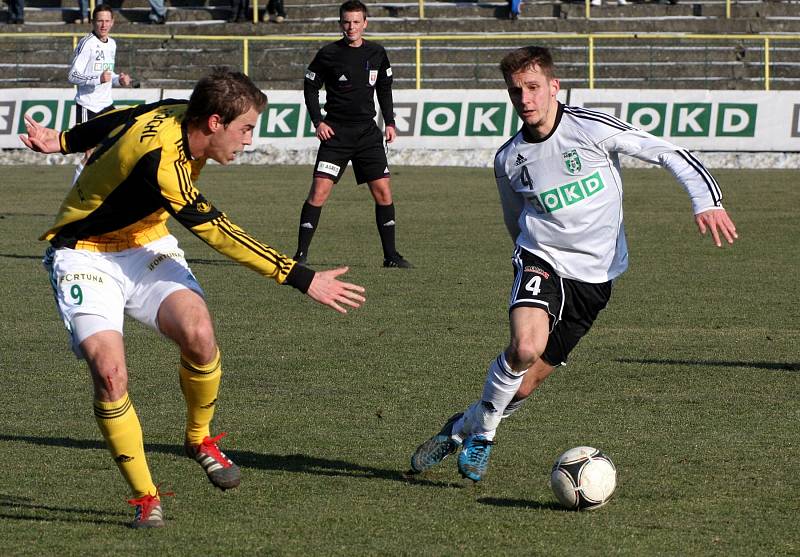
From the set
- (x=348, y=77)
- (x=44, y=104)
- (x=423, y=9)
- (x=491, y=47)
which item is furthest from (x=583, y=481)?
(x=423, y=9)

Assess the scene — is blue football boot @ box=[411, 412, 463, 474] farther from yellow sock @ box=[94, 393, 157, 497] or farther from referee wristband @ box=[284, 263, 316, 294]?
yellow sock @ box=[94, 393, 157, 497]

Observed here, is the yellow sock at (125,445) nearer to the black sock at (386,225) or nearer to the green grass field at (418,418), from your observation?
the green grass field at (418,418)

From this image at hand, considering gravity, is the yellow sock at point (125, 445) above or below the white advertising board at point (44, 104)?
above

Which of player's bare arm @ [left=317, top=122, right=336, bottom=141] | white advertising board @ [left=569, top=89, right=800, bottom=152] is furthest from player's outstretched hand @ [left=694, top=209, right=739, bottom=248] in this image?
white advertising board @ [left=569, top=89, right=800, bottom=152]

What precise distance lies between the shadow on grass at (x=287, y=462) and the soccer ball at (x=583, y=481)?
57 cm

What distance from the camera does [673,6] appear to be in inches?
1144

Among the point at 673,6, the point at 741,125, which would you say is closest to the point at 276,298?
the point at 741,125

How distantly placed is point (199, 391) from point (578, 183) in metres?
1.84

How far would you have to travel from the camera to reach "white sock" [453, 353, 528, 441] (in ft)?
18.6

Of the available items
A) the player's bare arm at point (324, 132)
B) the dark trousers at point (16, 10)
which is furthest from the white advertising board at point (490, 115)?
the player's bare arm at point (324, 132)

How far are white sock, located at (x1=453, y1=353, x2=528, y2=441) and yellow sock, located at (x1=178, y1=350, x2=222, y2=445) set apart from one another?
109 cm

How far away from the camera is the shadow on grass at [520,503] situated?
5.34 metres

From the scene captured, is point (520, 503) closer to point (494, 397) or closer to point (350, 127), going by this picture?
point (494, 397)

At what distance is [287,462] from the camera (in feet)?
19.9
